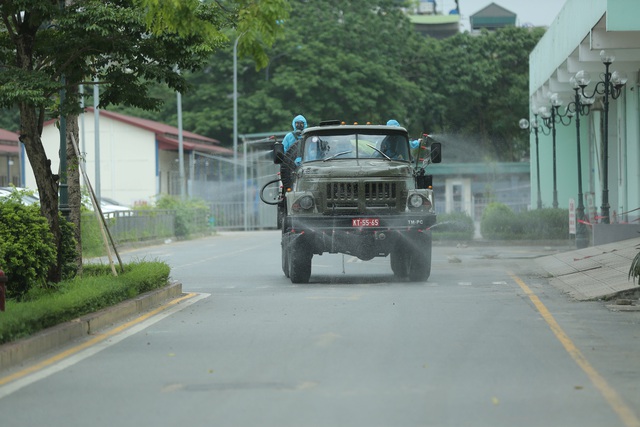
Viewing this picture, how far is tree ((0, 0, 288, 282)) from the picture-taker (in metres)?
14.1

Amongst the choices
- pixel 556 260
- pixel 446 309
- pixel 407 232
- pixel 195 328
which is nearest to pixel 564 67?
pixel 556 260

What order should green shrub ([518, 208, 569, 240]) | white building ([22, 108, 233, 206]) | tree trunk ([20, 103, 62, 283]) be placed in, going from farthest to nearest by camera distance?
white building ([22, 108, 233, 206]) → green shrub ([518, 208, 569, 240]) → tree trunk ([20, 103, 62, 283])

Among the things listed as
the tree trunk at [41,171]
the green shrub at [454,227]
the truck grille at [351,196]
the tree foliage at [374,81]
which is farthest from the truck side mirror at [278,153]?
the tree foliage at [374,81]

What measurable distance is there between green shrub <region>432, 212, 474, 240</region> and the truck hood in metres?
18.0

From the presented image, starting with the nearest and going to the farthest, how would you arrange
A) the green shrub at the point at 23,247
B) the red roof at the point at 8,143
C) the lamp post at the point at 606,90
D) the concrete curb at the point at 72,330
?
the concrete curb at the point at 72,330 → the green shrub at the point at 23,247 → the lamp post at the point at 606,90 → the red roof at the point at 8,143

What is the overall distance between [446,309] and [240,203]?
143 ft

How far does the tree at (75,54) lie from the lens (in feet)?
46.1

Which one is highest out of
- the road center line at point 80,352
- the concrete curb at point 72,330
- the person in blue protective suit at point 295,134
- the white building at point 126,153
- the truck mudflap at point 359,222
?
the white building at point 126,153

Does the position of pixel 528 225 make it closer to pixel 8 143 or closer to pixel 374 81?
pixel 8 143

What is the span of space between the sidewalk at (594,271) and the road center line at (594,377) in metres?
1.72

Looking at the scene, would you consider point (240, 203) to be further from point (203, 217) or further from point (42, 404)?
point (42, 404)

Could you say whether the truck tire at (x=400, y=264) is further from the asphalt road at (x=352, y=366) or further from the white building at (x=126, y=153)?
the white building at (x=126, y=153)

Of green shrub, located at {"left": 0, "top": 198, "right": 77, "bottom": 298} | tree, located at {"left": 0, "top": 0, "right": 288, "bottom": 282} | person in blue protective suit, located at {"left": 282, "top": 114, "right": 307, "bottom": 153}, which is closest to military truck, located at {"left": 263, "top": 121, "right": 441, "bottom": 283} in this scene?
person in blue protective suit, located at {"left": 282, "top": 114, "right": 307, "bottom": 153}

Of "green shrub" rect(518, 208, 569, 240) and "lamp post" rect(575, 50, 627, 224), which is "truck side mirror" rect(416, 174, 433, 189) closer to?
"lamp post" rect(575, 50, 627, 224)
